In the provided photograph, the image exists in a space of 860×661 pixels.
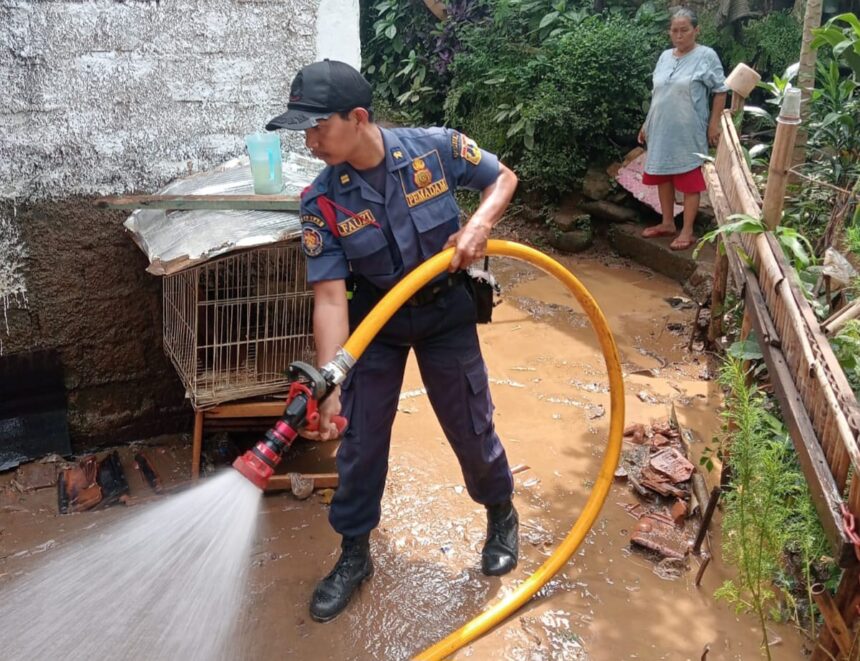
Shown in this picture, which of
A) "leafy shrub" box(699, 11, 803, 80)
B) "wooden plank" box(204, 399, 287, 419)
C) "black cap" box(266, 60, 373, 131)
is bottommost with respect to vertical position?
"wooden plank" box(204, 399, 287, 419)

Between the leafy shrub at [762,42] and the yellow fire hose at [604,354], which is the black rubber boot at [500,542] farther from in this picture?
the leafy shrub at [762,42]

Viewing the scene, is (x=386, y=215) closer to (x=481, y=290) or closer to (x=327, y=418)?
(x=481, y=290)

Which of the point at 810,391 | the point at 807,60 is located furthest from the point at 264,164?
the point at 807,60

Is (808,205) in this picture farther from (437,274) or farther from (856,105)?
(437,274)

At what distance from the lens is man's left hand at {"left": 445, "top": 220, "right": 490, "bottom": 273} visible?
299cm

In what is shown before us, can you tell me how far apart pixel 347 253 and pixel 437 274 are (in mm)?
373

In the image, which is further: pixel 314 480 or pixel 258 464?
pixel 314 480

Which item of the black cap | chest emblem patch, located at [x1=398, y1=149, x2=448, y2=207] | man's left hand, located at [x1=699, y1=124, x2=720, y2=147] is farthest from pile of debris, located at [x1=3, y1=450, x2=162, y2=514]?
man's left hand, located at [x1=699, y1=124, x2=720, y2=147]

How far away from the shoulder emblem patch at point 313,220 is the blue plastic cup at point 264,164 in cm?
109

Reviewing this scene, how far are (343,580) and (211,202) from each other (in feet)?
6.23

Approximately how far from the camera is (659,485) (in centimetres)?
432

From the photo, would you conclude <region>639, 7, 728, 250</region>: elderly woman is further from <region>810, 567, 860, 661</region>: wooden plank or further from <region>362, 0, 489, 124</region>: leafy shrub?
<region>810, 567, 860, 661</region>: wooden plank

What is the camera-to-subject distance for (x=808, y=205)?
210 inches

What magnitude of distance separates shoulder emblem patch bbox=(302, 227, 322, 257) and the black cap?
0.42m
